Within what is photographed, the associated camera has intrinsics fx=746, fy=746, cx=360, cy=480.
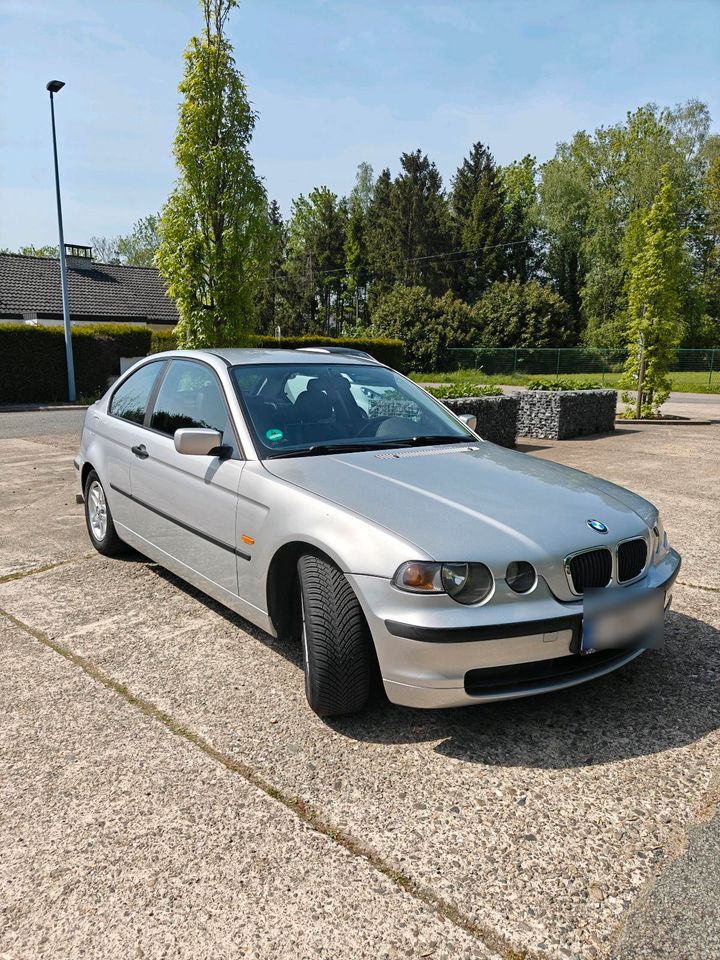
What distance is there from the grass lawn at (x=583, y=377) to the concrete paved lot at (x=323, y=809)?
2917cm

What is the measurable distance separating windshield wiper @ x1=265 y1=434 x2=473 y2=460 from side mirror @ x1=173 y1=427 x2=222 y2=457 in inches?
12.4

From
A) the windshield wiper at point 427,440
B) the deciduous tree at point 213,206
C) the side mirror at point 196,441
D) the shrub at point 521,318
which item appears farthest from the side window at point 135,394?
the shrub at point 521,318

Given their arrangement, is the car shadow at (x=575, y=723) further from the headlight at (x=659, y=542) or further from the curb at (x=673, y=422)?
the curb at (x=673, y=422)

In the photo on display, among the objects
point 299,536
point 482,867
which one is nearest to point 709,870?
point 482,867

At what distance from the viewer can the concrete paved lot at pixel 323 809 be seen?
2.08 metres

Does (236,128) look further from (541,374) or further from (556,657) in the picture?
(541,374)

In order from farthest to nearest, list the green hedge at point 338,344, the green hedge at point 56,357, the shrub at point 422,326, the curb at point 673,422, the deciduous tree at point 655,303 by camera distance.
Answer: the shrub at point 422,326
the green hedge at point 338,344
the green hedge at point 56,357
the curb at point 673,422
the deciduous tree at point 655,303

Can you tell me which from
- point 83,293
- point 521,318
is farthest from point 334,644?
point 521,318

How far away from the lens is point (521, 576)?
2826mm

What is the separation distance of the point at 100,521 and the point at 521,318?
40.7 m

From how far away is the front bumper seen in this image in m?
2.72

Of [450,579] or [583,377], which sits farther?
[583,377]

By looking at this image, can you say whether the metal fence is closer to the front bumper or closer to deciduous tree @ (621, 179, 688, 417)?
deciduous tree @ (621, 179, 688, 417)

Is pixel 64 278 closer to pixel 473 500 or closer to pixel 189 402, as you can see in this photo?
pixel 189 402
